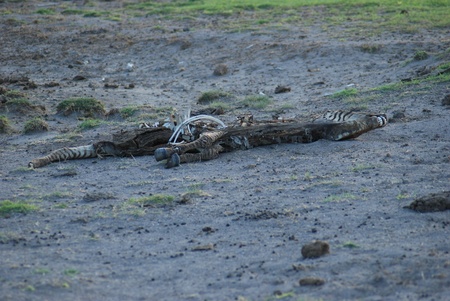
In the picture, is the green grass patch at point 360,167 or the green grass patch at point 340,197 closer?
the green grass patch at point 340,197

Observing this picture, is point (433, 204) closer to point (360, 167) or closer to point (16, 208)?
point (360, 167)

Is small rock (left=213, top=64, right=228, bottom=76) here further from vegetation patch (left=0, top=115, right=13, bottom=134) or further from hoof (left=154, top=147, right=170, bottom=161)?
hoof (left=154, top=147, right=170, bottom=161)

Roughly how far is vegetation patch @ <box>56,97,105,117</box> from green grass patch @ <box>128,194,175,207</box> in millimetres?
4787

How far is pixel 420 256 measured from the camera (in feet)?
16.4

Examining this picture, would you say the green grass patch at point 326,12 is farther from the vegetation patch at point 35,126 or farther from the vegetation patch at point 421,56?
the vegetation patch at point 35,126

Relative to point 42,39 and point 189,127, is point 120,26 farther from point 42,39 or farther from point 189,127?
point 189,127

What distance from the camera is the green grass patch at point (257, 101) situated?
1130cm

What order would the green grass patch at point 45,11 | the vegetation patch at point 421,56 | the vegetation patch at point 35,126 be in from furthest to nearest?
the green grass patch at point 45,11, the vegetation patch at point 421,56, the vegetation patch at point 35,126

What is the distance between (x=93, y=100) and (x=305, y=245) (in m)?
6.93

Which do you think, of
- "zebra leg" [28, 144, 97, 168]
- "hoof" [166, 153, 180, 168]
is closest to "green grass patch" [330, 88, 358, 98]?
"hoof" [166, 153, 180, 168]

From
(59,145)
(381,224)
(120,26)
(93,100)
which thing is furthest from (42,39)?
(381,224)

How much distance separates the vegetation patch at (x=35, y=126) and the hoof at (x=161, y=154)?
2.95 meters

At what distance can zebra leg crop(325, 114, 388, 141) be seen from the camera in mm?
8438

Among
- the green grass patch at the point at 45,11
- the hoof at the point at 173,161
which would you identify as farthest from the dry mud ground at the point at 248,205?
the green grass patch at the point at 45,11
